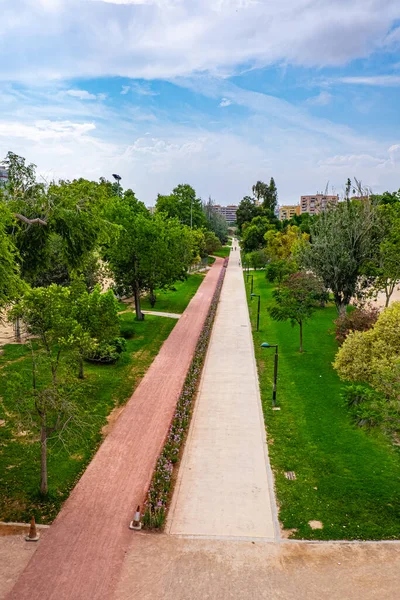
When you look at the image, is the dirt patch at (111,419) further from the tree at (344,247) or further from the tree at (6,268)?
the tree at (344,247)

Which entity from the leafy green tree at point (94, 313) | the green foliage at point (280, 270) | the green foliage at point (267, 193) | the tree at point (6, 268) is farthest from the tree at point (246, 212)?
the tree at point (6, 268)

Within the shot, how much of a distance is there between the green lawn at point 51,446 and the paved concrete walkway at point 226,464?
335 cm

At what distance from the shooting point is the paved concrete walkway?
473 inches

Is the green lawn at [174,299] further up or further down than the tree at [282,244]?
further down

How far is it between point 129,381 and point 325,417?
934 cm

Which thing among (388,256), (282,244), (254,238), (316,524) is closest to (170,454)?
(316,524)

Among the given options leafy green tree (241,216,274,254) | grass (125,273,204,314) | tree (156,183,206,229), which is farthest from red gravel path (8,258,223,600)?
tree (156,183,206,229)

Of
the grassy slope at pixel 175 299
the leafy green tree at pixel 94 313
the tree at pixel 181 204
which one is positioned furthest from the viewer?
the tree at pixel 181 204

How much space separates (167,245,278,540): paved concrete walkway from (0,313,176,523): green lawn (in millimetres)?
3347

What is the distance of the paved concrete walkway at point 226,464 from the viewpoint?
12.0m

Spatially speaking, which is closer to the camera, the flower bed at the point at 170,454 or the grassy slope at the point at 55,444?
the flower bed at the point at 170,454

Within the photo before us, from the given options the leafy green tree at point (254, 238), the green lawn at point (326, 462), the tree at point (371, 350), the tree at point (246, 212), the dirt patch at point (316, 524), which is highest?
the tree at point (246, 212)

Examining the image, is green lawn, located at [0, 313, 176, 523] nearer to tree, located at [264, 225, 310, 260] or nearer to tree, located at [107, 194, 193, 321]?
tree, located at [107, 194, 193, 321]

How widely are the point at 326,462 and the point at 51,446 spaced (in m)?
Answer: 9.32
